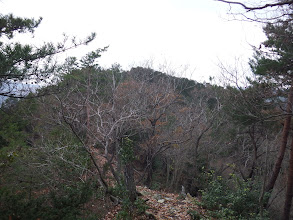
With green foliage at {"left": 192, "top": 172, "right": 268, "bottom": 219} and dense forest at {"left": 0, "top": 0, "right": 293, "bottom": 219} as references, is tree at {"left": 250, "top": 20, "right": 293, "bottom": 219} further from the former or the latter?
green foliage at {"left": 192, "top": 172, "right": 268, "bottom": 219}

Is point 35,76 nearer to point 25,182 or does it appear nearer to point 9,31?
point 9,31

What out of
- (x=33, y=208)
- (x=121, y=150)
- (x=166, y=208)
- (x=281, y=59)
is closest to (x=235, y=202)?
(x=166, y=208)

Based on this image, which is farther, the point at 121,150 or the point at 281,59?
the point at 121,150

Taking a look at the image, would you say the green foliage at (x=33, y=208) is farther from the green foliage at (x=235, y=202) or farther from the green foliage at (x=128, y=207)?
the green foliage at (x=235, y=202)

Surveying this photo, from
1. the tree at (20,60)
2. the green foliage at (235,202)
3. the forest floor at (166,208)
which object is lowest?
the forest floor at (166,208)

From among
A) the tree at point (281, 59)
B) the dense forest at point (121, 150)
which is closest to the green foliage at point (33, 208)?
the dense forest at point (121, 150)

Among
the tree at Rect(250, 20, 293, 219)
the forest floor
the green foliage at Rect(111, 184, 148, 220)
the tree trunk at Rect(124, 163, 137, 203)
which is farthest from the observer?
the tree trunk at Rect(124, 163, 137, 203)

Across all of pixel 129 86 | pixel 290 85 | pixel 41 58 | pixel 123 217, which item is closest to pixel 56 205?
pixel 123 217

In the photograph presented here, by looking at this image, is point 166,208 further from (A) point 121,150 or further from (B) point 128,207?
(A) point 121,150

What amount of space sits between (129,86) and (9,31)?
7972 mm

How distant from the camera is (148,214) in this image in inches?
226

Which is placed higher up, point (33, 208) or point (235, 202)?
point (33, 208)

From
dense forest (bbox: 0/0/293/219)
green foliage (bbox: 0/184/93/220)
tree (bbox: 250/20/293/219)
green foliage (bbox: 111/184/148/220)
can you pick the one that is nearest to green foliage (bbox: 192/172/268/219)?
dense forest (bbox: 0/0/293/219)

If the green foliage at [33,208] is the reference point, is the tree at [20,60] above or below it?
above
